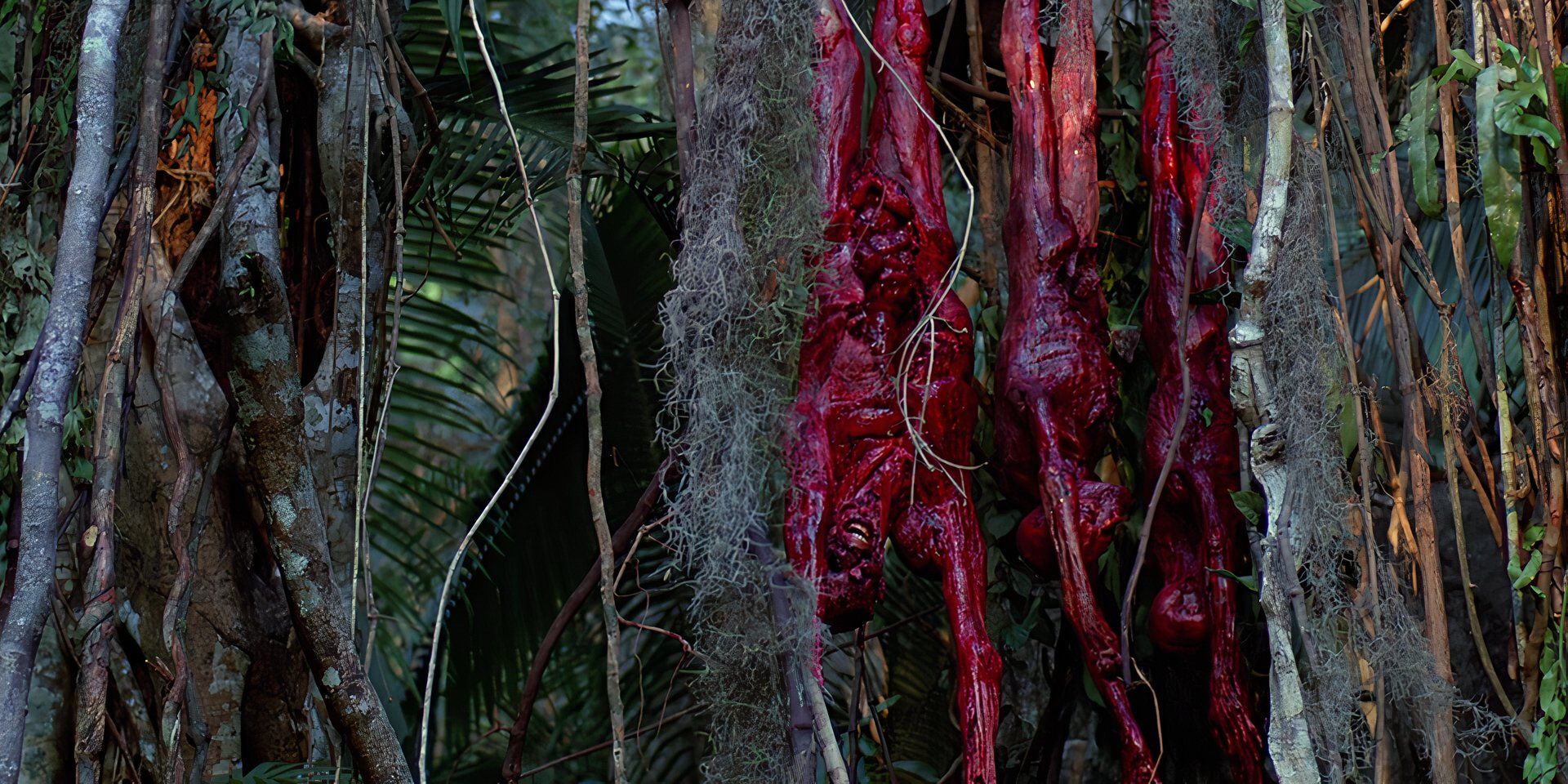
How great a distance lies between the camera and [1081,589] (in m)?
1.59

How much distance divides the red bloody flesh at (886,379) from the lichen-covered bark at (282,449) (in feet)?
1.83

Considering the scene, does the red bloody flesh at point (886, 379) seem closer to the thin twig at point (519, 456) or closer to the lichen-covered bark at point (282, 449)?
the thin twig at point (519, 456)

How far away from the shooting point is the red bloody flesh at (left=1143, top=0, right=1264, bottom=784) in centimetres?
161

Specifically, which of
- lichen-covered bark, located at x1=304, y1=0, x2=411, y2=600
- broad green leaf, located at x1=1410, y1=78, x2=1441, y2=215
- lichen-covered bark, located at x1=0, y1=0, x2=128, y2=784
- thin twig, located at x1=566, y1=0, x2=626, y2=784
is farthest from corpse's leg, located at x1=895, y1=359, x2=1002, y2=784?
lichen-covered bark, located at x1=0, y1=0, x2=128, y2=784

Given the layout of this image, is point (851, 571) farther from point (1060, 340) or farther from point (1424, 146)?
point (1424, 146)

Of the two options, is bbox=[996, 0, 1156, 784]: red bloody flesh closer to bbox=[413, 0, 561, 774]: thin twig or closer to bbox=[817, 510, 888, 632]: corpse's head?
bbox=[817, 510, 888, 632]: corpse's head

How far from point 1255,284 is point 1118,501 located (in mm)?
324

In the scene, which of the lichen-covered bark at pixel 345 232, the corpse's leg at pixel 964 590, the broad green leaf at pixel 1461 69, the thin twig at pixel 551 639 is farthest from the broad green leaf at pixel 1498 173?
the lichen-covered bark at pixel 345 232

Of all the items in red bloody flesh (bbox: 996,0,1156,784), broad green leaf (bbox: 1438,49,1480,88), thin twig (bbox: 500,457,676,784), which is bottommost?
thin twig (bbox: 500,457,676,784)

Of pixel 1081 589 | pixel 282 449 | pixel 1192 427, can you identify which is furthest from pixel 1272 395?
pixel 282 449

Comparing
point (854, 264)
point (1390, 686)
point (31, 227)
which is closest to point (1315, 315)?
point (1390, 686)

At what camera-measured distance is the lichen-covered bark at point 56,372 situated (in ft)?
4.25

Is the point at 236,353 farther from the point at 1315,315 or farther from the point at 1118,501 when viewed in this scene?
the point at 1315,315

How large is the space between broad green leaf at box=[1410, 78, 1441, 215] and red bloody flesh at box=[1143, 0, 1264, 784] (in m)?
0.26
